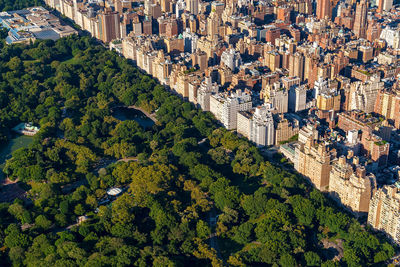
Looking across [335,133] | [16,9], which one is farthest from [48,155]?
[16,9]

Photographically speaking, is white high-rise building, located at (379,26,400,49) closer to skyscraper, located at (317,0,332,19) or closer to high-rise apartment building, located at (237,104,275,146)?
skyscraper, located at (317,0,332,19)

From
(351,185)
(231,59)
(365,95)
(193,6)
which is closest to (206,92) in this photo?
(231,59)

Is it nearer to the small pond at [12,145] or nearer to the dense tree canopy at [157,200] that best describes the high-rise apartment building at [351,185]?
the dense tree canopy at [157,200]

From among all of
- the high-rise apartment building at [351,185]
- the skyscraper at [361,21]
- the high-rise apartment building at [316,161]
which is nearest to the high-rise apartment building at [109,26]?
the skyscraper at [361,21]

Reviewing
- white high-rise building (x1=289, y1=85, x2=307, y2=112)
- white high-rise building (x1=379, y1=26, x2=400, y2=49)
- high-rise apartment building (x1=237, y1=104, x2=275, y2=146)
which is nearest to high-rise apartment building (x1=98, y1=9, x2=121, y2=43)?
white high-rise building (x1=289, y1=85, x2=307, y2=112)

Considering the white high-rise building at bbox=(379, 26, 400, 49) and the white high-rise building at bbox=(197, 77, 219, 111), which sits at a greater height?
the white high-rise building at bbox=(379, 26, 400, 49)

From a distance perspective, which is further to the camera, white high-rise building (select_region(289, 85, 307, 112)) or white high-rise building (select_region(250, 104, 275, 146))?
white high-rise building (select_region(289, 85, 307, 112))

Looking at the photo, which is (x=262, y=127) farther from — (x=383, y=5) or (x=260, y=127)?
(x=383, y=5)
